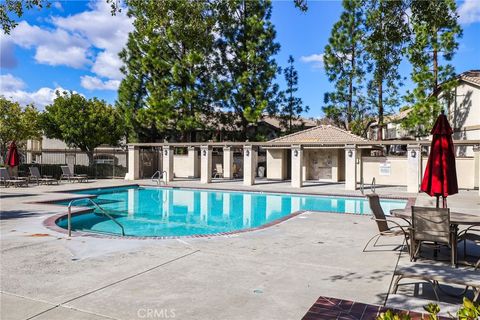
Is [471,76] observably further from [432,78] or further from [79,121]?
[79,121]

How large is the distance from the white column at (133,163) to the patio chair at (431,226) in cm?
2528

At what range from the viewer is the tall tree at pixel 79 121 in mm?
34719

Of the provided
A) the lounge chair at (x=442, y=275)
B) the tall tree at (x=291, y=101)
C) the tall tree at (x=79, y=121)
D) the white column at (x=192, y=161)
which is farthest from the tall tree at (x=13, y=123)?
the lounge chair at (x=442, y=275)

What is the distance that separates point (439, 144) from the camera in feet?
24.8

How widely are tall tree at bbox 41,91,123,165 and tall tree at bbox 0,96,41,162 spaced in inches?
85.3

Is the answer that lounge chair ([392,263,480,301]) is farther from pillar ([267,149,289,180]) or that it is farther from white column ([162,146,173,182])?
pillar ([267,149,289,180])

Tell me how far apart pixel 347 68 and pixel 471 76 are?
939 centimetres

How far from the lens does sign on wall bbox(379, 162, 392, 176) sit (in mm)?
26141

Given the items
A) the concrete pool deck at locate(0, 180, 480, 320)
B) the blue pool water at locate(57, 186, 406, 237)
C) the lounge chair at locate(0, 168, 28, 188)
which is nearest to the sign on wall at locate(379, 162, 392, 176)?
the blue pool water at locate(57, 186, 406, 237)

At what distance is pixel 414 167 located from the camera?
21250 mm

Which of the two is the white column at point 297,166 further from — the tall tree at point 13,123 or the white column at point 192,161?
the tall tree at point 13,123

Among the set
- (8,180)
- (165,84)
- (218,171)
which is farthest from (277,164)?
(8,180)

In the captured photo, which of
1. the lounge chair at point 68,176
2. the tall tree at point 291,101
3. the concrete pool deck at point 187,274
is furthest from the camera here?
the tall tree at point 291,101

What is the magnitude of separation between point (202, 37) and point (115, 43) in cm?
2833
